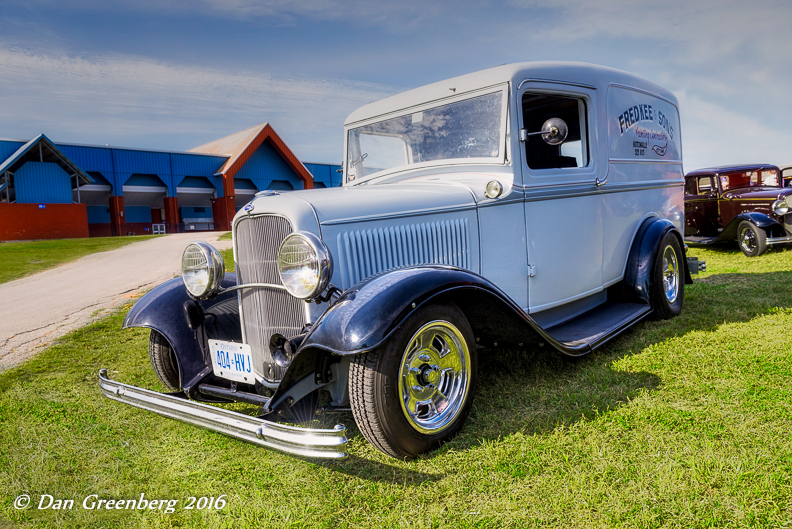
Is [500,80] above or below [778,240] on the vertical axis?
above

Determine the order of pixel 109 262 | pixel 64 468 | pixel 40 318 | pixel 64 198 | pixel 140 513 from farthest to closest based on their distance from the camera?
pixel 64 198
pixel 109 262
pixel 40 318
pixel 64 468
pixel 140 513

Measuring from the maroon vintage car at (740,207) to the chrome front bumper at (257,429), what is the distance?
10.2m

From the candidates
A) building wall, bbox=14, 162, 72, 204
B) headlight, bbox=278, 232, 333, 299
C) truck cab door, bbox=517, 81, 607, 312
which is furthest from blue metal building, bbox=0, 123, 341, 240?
headlight, bbox=278, 232, 333, 299

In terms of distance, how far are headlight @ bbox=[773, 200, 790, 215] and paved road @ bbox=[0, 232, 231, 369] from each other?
11769 mm

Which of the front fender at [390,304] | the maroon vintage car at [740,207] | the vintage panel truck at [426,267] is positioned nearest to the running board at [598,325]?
the vintage panel truck at [426,267]

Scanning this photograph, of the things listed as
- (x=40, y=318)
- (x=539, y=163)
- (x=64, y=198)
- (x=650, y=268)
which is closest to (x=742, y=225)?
(x=650, y=268)

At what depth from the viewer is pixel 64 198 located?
26016 mm

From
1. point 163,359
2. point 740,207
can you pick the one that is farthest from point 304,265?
point 740,207

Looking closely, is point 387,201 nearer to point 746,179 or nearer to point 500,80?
point 500,80

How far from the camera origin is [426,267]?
8.55ft

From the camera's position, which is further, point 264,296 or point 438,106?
point 438,106

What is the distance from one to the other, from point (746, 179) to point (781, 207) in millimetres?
1461

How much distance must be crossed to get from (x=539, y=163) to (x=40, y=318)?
688 cm

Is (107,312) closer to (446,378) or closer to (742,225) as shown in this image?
(446,378)
